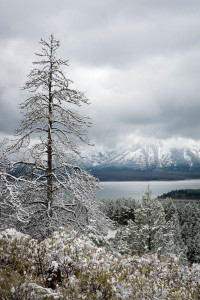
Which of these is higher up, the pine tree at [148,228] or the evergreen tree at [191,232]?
the pine tree at [148,228]

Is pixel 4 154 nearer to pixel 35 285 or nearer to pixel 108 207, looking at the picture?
pixel 35 285

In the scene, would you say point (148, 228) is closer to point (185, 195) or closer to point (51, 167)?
point (51, 167)

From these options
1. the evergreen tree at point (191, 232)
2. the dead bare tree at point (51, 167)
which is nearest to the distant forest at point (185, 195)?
the evergreen tree at point (191, 232)

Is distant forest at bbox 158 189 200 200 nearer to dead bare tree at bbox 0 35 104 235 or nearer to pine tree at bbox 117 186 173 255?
pine tree at bbox 117 186 173 255

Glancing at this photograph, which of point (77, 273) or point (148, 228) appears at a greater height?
point (77, 273)

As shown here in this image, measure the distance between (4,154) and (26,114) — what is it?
70.0 inches

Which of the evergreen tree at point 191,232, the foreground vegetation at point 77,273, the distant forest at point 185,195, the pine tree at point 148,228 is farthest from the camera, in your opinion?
the distant forest at point 185,195

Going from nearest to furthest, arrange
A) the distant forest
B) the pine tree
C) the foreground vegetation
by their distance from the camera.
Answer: the foreground vegetation → the pine tree → the distant forest

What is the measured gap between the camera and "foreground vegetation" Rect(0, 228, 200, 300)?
4.48 metres

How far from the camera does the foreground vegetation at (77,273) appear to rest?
4480 millimetres

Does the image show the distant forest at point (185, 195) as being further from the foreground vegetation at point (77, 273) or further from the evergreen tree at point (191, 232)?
the foreground vegetation at point (77, 273)

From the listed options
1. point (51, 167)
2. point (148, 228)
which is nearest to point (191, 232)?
point (148, 228)

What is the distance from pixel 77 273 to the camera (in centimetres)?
549

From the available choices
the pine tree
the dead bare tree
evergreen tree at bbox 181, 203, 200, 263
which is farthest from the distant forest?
the dead bare tree
